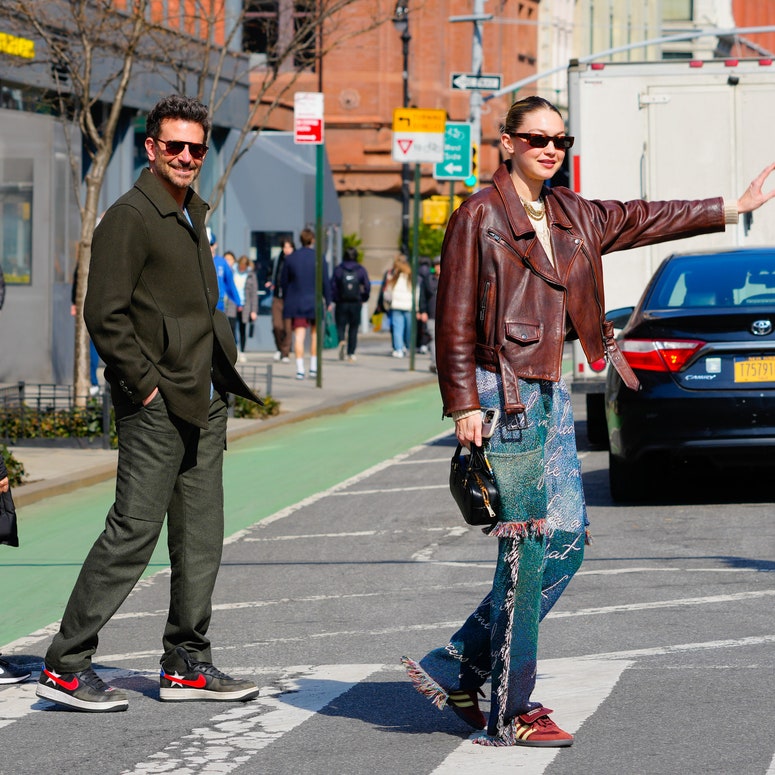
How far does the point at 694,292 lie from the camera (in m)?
11.5

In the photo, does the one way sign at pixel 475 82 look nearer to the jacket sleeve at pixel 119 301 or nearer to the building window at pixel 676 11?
the jacket sleeve at pixel 119 301

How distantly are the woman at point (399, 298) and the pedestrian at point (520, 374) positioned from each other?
23548 mm

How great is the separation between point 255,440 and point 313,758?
1152 cm

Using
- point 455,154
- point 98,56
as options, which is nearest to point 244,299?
point 455,154

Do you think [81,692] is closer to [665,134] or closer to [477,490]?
[477,490]

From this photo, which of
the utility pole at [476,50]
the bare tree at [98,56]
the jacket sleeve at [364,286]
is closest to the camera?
the bare tree at [98,56]

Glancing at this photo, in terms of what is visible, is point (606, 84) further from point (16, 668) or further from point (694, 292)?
point (16, 668)

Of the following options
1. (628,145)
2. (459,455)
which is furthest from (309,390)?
(459,455)

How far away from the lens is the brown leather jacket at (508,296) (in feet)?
17.9

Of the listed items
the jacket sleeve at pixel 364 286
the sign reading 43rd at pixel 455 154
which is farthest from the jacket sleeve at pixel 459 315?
the jacket sleeve at pixel 364 286

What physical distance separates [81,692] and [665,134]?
1024cm

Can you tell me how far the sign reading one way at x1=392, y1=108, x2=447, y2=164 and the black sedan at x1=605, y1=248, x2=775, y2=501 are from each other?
15603 mm

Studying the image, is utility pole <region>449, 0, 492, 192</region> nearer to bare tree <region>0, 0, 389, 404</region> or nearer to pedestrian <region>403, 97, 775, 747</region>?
bare tree <region>0, 0, 389, 404</region>

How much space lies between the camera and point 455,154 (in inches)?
1174
